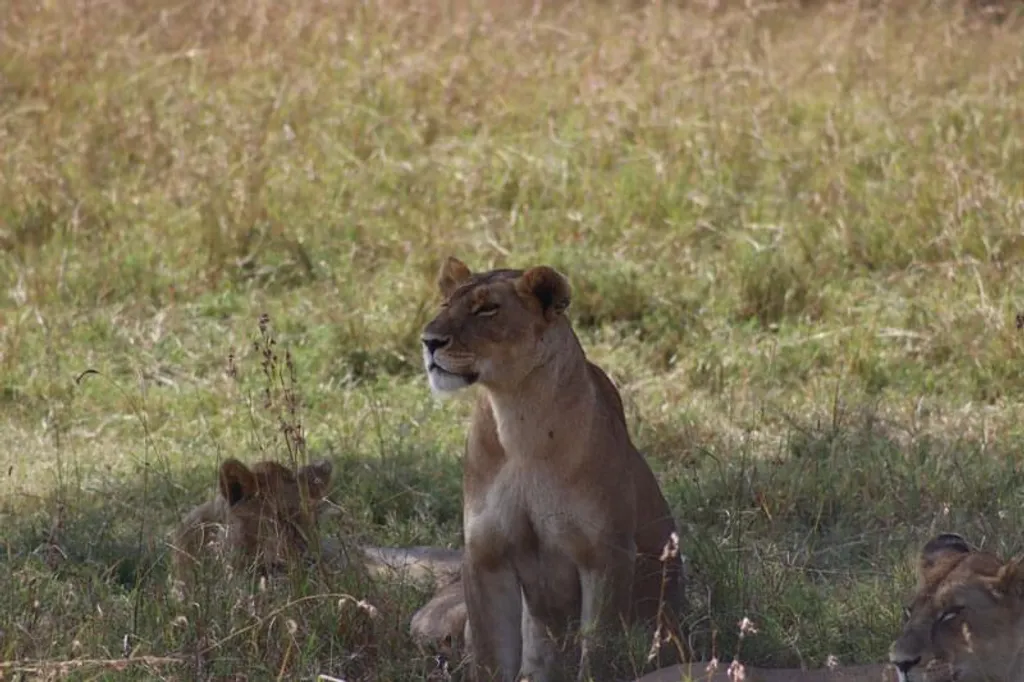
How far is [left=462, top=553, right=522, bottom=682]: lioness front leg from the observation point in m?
4.89

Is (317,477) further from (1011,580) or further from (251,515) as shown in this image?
(1011,580)

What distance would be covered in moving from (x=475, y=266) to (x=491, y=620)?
12.4 feet

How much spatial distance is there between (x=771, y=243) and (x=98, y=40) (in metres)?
4.02

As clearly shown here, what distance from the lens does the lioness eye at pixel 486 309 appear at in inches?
194

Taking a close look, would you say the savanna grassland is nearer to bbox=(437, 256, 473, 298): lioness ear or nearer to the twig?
the twig

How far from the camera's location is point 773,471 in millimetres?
6137

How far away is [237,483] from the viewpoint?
571cm

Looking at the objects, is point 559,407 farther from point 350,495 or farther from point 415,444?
point 415,444

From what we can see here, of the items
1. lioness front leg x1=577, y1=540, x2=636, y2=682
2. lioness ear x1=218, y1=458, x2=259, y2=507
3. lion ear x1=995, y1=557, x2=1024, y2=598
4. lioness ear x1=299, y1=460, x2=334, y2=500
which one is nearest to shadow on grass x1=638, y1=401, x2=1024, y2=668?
lioness front leg x1=577, y1=540, x2=636, y2=682

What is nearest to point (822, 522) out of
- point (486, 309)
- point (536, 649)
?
point (536, 649)

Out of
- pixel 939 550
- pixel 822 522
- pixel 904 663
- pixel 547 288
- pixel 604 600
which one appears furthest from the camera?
pixel 822 522

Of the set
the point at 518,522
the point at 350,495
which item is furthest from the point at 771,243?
the point at 518,522

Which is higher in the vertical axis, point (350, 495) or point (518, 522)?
point (518, 522)

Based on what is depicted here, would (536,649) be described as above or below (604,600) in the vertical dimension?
below
